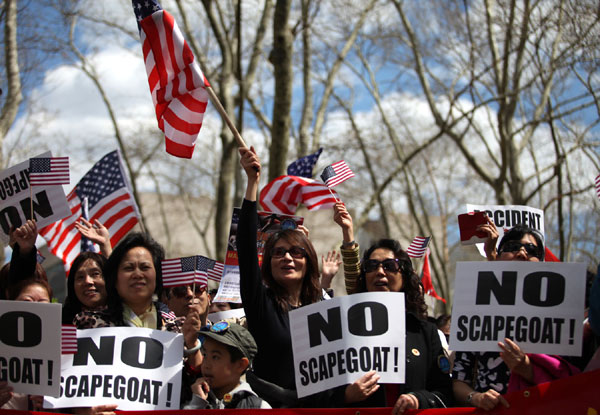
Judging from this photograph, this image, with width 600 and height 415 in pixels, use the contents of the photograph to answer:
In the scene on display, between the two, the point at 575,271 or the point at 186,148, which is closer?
the point at 575,271

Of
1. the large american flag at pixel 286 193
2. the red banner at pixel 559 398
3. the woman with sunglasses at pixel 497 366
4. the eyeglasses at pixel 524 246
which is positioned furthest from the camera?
the large american flag at pixel 286 193

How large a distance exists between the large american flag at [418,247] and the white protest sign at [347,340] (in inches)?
131

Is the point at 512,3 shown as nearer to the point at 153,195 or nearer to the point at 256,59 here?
the point at 256,59

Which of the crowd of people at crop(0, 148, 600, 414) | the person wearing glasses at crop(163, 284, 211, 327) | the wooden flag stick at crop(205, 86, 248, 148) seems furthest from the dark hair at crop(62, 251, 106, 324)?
the wooden flag stick at crop(205, 86, 248, 148)

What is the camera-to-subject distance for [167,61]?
18.1 ft

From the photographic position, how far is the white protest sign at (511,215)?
689 centimetres

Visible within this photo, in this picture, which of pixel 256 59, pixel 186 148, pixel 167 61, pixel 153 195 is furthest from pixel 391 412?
pixel 153 195

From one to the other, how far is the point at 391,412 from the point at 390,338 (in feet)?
1.32

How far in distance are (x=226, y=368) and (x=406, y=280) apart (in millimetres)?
1499

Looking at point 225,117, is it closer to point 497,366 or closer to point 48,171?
point 48,171

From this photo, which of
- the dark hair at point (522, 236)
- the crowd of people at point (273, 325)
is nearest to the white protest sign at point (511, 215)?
the crowd of people at point (273, 325)

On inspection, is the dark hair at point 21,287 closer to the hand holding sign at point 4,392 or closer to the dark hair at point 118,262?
the dark hair at point 118,262

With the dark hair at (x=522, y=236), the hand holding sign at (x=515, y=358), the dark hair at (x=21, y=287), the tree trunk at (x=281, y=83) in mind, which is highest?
the tree trunk at (x=281, y=83)

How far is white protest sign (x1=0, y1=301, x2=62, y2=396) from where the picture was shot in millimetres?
4090
